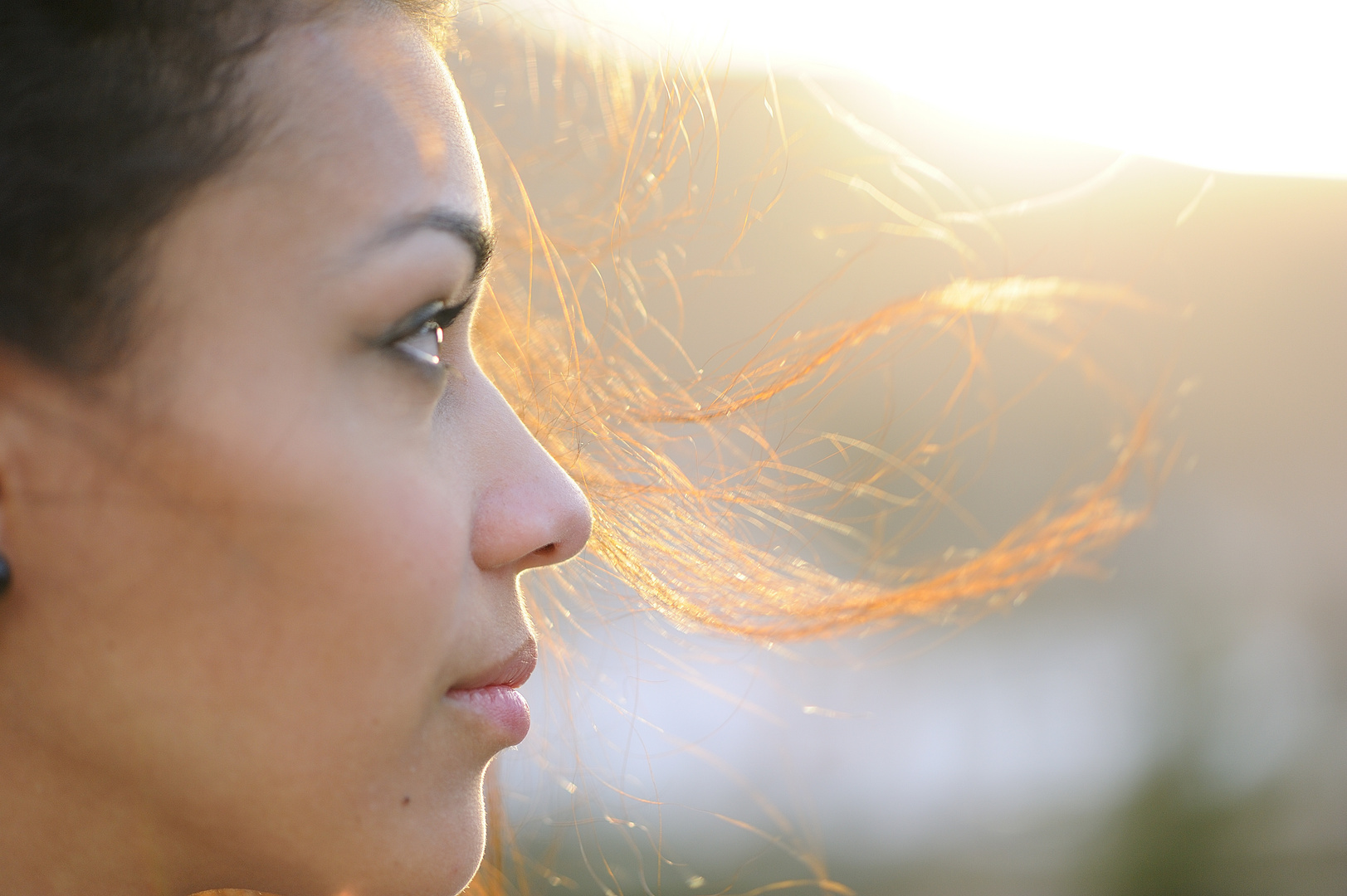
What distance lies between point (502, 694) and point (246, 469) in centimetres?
35

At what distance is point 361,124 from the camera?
1.05m

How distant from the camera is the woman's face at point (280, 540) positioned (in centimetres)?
97

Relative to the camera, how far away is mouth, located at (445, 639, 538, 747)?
44.3 inches

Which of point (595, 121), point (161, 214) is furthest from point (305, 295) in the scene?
point (595, 121)

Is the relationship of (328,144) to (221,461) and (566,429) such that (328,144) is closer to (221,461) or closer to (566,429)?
(221,461)

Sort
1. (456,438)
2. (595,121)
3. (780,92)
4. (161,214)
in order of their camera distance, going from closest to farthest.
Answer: (161,214)
(456,438)
(780,92)
(595,121)

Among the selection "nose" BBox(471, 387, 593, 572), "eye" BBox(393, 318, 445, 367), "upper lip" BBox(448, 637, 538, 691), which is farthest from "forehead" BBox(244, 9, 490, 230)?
"upper lip" BBox(448, 637, 538, 691)

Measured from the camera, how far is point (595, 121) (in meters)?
2.04

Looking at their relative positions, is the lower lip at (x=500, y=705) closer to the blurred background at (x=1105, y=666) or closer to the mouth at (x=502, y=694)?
the mouth at (x=502, y=694)

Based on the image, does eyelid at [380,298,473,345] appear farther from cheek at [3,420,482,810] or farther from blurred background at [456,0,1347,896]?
blurred background at [456,0,1347,896]

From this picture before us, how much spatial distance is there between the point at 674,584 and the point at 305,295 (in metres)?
0.87

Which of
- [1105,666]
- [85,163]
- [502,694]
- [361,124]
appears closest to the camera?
[85,163]

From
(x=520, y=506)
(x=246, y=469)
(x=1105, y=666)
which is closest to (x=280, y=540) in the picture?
(x=246, y=469)

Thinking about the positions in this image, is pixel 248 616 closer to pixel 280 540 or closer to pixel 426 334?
pixel 280 540
